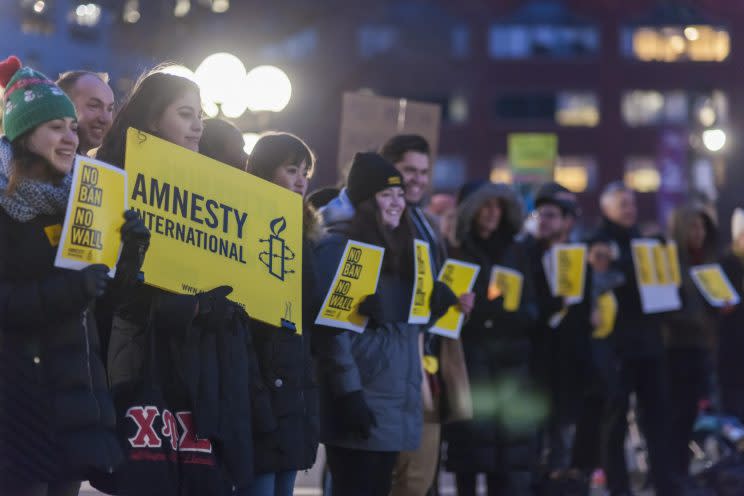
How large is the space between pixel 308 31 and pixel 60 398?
254 feet

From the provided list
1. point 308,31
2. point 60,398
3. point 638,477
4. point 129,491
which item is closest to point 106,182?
point 60,398

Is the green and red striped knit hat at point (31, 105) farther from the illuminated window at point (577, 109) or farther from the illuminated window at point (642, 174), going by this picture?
the illuminated window at point (642, 174)

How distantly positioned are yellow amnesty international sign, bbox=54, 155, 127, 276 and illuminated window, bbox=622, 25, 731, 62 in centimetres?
7616

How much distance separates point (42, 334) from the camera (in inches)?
183

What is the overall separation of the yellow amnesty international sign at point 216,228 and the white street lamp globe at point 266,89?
7.43 m

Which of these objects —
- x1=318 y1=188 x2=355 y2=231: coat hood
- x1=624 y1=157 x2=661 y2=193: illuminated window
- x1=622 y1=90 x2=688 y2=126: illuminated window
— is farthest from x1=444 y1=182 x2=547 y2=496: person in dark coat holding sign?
x1=622 y1=90 x2=688 y2=126: illuminated window

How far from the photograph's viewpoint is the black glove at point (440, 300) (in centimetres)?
748

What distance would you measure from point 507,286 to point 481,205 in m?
0.54

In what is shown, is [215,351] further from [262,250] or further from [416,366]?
[416,366]

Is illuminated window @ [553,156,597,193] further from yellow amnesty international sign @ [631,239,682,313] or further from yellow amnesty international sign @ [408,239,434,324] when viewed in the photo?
yellow amnesty international sign @ [408,239,434,324]

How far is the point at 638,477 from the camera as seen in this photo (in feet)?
41.4

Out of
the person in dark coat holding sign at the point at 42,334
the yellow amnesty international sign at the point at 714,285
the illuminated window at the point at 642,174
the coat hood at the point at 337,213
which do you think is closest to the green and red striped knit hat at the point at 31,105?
the person in dark coat holding sign at the point at 42,334

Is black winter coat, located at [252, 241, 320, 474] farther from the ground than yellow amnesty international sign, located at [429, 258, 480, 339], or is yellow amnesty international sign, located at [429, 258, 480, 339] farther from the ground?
yellow amnesty international sign, located at [429, 258, 480, 339]

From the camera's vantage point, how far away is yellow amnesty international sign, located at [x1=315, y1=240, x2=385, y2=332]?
22.4 feet
